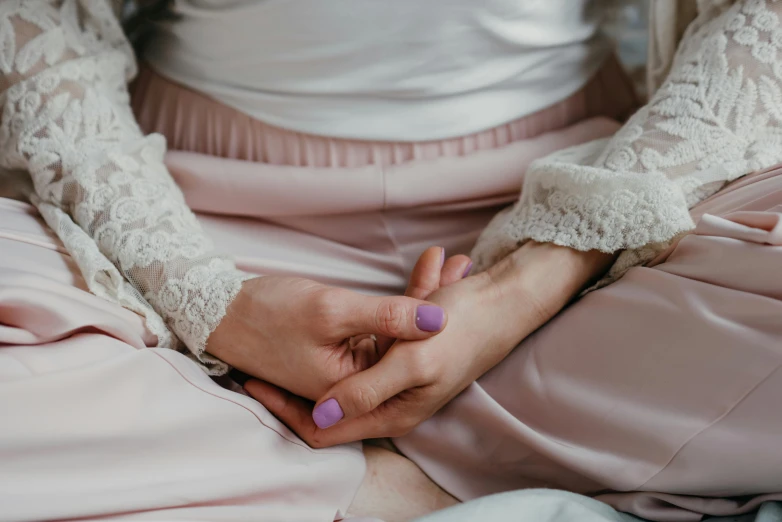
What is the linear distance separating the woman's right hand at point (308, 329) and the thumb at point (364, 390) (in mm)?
Answer: 25

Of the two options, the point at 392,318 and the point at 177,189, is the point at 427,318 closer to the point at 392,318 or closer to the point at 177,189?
the point at 392,318

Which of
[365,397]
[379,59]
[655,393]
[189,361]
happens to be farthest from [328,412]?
[379,59]

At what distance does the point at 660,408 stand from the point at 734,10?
47cm

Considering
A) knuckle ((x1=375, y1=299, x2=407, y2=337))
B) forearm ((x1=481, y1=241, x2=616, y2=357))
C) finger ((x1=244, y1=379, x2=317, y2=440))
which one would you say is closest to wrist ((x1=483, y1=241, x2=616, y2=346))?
forearm ((x1=481, y1=241, x2=616, y2=357))

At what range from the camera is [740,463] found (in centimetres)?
54

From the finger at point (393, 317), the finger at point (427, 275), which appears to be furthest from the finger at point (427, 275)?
the finger at point (393, 317)

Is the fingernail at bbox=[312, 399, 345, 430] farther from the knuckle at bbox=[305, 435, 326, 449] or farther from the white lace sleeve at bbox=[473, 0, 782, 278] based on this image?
the white lace sleeve at bbox=[473, 0, 782, 278]

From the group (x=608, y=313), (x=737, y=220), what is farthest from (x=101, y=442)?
(x=737, y=220)

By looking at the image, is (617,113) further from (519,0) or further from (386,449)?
(386,449)

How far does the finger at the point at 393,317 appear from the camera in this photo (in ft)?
1.96

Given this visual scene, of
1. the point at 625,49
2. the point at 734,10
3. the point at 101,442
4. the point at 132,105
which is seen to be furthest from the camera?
the point at 625,49

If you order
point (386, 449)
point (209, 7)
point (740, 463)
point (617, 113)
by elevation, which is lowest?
point (386, 449)

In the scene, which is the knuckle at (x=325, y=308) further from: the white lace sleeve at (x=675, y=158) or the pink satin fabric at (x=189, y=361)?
the white lace sleeve at (x=675, y=158)

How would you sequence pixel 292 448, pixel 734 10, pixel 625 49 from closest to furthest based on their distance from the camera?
1. pixel 292 448
2. pixel 734 10
3. pixel 625 49
